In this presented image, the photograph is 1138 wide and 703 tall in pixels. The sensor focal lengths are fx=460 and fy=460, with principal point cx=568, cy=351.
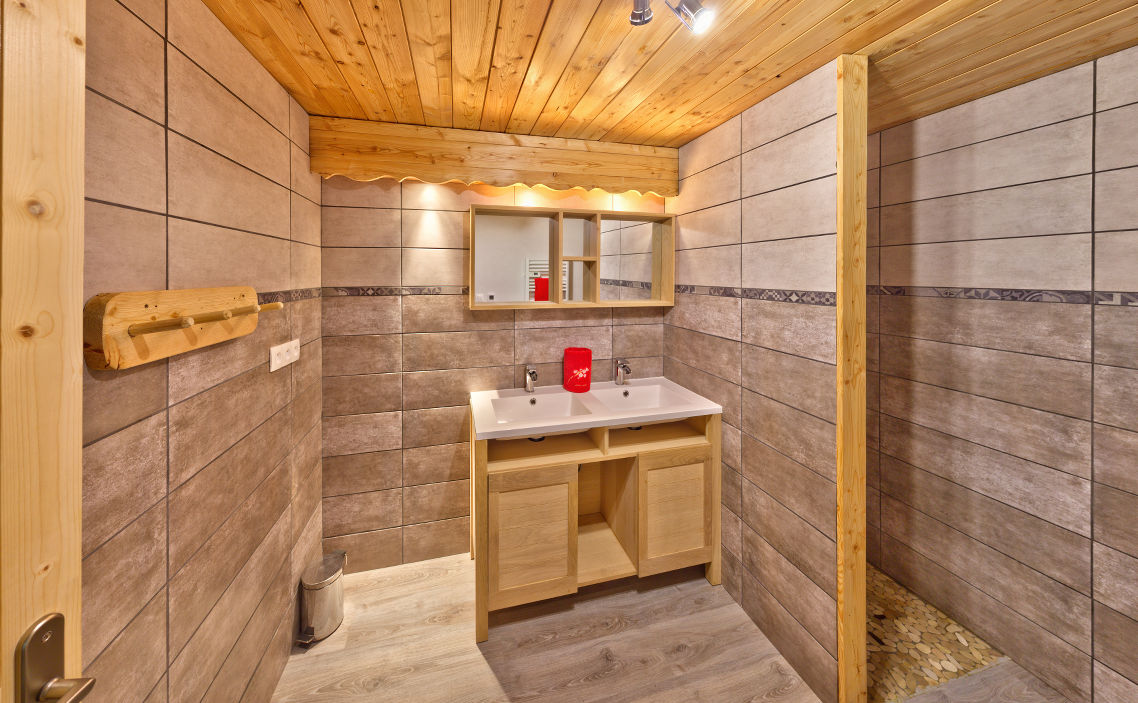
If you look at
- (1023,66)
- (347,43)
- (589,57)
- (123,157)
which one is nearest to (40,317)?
(123,157)

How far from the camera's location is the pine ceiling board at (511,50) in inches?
50.3

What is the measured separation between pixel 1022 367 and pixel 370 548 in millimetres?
2930

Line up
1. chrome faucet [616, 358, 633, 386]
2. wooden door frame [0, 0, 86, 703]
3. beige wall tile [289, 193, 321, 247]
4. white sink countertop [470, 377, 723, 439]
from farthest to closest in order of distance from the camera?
chrome faucet [616, 358, 633, 386], white sink countertop [470, 377, 723, 439], beige wall tile [289, 193, 321, 247], wooden door frame [0, 0, 86, 703]

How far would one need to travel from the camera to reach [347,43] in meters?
1.46

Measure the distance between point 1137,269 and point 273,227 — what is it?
2801mm

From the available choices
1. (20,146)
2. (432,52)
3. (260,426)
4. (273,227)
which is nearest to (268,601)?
(260,426)

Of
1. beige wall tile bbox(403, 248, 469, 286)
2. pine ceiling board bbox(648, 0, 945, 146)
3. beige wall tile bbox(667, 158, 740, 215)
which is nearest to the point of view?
pine ceiling board bbox(648, 0, 945, 146)

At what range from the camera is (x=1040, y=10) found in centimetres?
121

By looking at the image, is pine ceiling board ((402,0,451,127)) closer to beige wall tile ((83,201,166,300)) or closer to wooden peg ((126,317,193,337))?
beige wall tile ((83,201,166,300))

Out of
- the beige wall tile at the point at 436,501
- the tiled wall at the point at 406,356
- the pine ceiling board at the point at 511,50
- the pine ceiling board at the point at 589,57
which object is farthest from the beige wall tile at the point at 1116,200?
the beige wall tile at the point at 436,501

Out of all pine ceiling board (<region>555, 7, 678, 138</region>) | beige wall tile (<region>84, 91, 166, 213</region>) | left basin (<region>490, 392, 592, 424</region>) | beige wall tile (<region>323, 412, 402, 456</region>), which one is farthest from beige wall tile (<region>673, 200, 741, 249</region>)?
beige wall tile (<region>84, 91, 166, 213</region>)

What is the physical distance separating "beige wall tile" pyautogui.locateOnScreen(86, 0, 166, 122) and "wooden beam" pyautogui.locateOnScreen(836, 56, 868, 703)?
186 centimetres

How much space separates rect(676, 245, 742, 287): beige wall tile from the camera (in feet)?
6.89

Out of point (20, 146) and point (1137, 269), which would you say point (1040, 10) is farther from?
point (20, 146)
